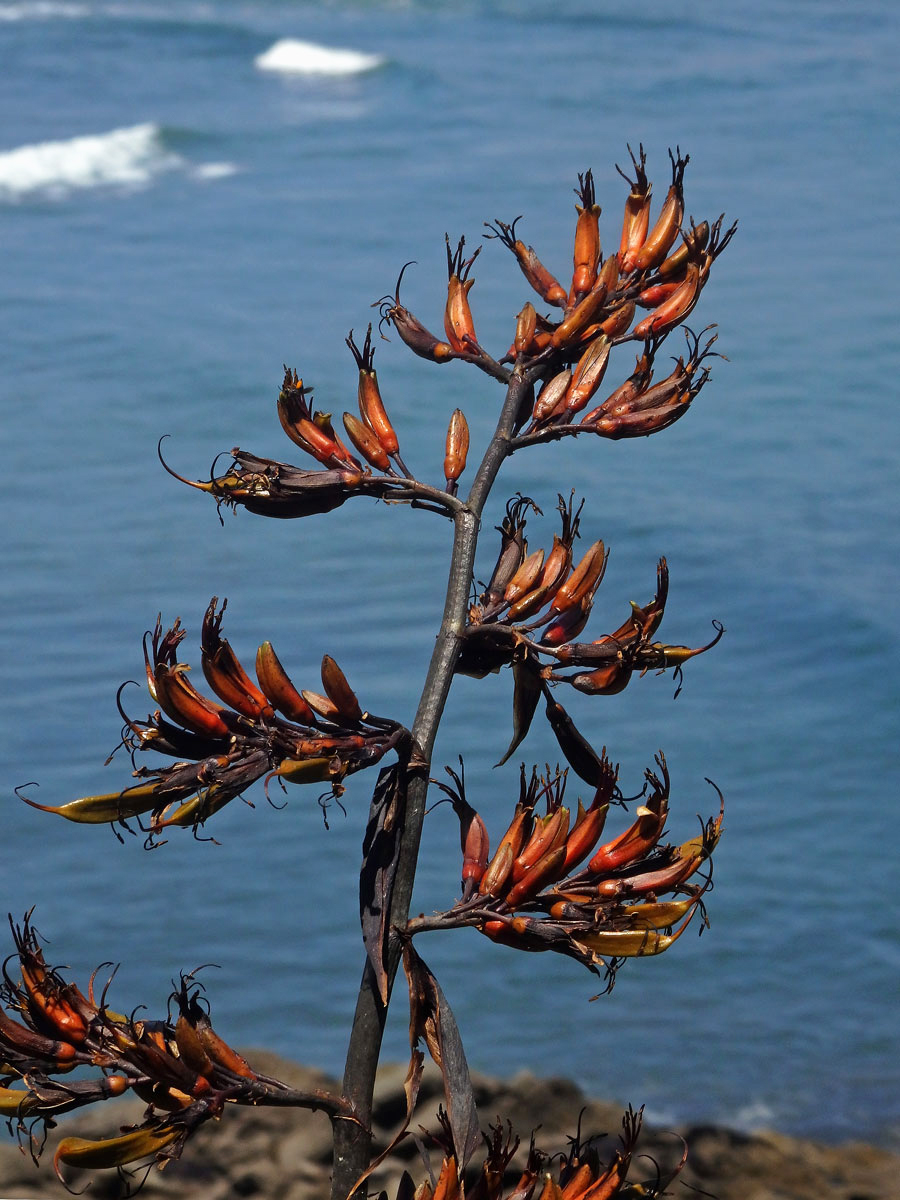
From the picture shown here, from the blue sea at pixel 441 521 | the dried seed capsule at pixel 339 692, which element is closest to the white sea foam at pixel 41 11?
the blue sea at pixel 441 521

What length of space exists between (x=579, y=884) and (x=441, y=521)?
1515 centimetres

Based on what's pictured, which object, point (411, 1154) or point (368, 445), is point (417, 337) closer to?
point (368, 445)

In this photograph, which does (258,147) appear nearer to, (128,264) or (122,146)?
(122,146)

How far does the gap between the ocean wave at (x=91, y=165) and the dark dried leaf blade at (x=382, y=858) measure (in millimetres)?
26001

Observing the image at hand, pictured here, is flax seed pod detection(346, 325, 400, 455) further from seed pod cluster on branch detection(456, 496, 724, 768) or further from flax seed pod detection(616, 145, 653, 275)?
flax seed pod detection(616, 145, 653, 275)

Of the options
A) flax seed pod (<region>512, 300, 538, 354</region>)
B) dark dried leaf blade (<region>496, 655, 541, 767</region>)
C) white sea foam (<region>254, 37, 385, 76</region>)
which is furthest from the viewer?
white sea foam (<region>254, 37, 385, 76</region>)

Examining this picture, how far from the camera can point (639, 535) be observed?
52.9 ft

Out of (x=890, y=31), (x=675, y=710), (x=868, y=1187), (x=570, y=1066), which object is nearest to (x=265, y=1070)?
(x=570, y=1066)

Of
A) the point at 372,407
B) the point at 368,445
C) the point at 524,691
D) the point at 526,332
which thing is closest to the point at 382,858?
the point at 524,691

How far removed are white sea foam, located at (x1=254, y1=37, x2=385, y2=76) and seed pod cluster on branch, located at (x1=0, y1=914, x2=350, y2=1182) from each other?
33103 millimetres

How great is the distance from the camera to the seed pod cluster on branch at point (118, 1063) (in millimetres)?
2740

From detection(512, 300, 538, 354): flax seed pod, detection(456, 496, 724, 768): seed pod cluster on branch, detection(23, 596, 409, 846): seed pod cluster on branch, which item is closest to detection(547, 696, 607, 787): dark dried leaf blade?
detection(456, 496, 724, 768): seed pod cluster on branch

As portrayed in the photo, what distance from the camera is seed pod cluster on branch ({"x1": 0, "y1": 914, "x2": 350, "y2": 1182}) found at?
2.74m

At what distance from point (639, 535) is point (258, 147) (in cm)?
1591
